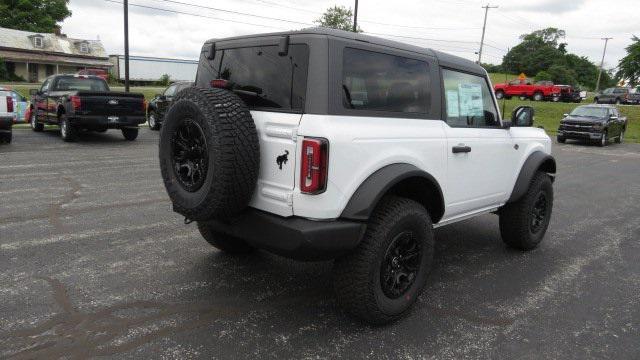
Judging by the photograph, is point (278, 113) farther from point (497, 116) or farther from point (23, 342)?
point (497, 116)

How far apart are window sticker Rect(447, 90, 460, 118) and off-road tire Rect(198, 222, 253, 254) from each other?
215 cm

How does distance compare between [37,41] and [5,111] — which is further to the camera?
[37,41]

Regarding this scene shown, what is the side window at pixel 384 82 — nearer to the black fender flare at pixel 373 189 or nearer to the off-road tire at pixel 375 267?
the black fender flare at pixel 373 189

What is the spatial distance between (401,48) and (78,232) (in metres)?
3.85

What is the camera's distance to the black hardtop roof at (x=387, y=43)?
3.07 m

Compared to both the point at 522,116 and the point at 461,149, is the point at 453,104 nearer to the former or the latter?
the point at 461,149

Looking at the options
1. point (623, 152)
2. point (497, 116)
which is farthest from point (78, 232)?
point (623, 152)

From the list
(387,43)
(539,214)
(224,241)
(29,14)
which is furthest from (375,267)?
(29,14)

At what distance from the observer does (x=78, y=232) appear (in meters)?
5.06

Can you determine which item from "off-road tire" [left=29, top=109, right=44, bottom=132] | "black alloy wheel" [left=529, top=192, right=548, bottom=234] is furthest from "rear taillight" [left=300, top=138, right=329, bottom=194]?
"off-road tire" [left=29, top=109, right=44, bottom=132]

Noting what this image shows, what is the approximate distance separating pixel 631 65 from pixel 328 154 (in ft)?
174

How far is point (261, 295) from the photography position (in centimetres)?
373

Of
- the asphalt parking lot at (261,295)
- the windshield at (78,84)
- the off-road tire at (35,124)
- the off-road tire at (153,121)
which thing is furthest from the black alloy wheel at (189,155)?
the off-road tire at (153,121)

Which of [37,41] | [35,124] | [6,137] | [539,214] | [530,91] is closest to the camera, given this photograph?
[539,214]
